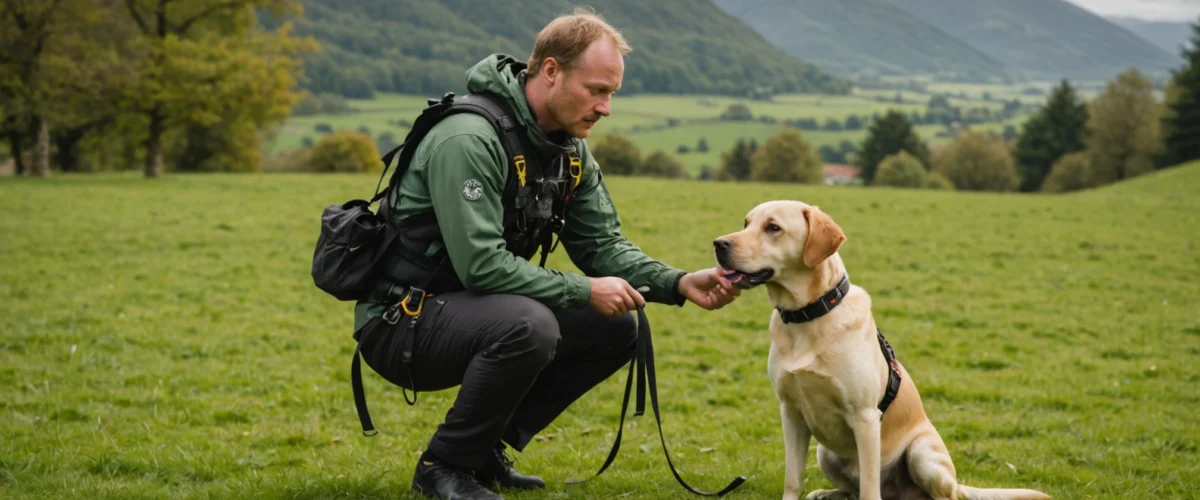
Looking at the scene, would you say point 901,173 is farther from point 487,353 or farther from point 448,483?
point 487,353

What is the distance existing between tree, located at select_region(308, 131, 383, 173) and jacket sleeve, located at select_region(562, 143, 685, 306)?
182 feet

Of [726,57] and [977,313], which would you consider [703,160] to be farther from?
[726,57]

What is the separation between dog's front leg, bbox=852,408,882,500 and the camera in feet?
13.9

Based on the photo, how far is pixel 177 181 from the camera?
32.0m

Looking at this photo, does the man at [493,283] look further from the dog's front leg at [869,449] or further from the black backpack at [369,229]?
the dog's front leg at [869,449]

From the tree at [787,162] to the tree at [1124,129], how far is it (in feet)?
58.1

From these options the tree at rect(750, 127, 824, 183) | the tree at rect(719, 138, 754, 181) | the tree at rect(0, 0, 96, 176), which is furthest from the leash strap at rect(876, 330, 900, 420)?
the tree at rect(719, 138, 754, 181)

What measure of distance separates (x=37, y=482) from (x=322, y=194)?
21971 mm

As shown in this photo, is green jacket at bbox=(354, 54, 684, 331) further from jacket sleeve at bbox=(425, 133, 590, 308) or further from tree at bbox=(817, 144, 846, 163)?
tree at bbox=(817, 144, 846, 163)

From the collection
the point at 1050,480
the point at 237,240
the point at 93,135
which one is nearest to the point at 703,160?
the point at 93,135

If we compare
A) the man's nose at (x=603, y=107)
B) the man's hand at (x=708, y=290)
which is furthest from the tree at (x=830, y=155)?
the man's nose at (x=603, y=107)

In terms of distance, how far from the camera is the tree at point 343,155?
193ft

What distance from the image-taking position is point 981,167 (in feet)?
225

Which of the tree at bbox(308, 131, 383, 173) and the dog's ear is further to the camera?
the tree at bbox(308, 131, 383, 173)
